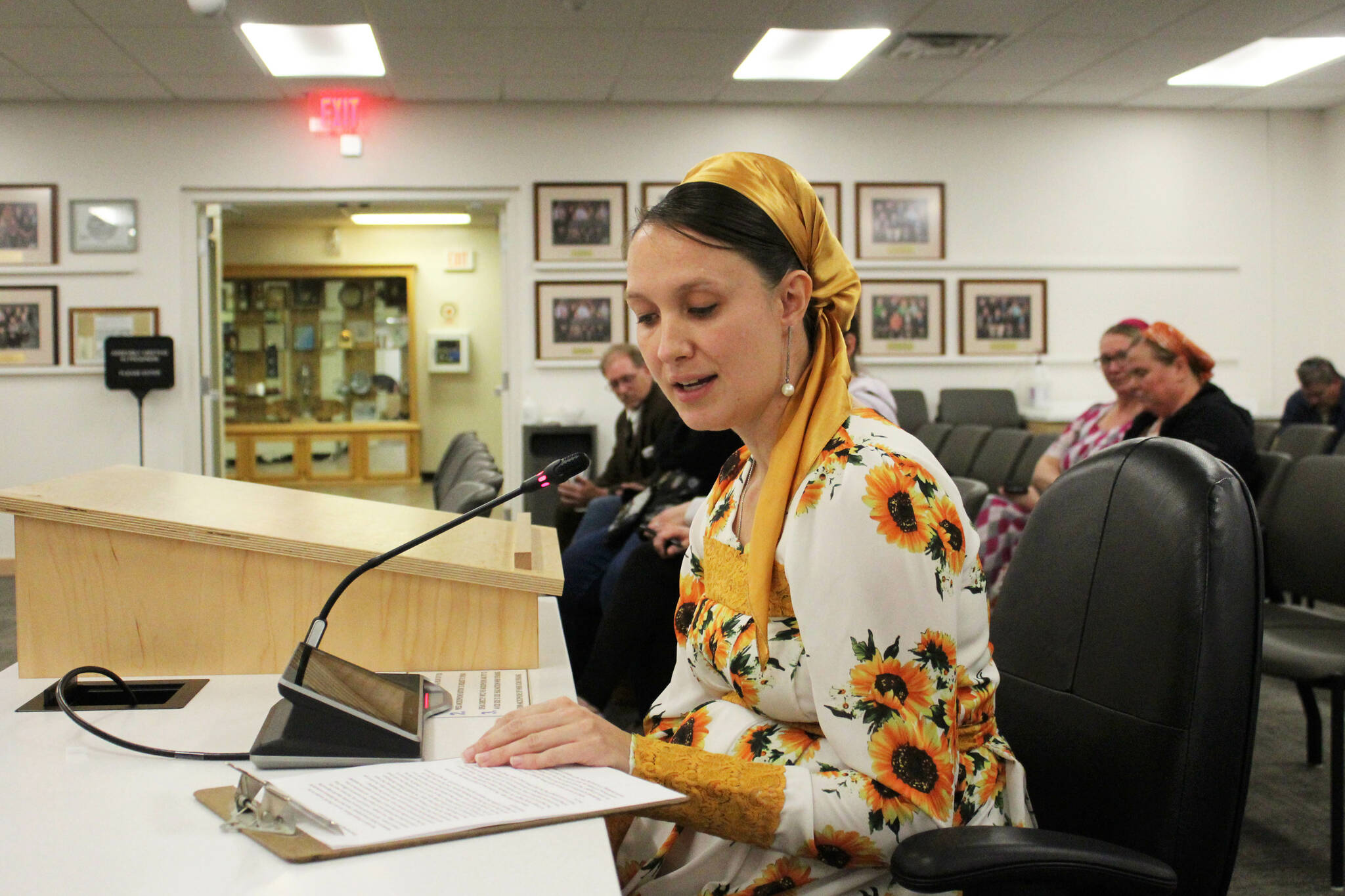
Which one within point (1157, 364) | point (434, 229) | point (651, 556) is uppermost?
point (434, 229)

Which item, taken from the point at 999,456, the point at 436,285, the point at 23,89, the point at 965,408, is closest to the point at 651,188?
the point at 965,408

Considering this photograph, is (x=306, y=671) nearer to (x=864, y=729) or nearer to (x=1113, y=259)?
(x=864, y=729)

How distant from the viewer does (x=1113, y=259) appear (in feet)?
22.3

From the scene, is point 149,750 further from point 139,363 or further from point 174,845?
point 139,363

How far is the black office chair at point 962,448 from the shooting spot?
5.32 metres

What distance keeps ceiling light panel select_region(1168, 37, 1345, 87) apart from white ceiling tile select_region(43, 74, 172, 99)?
5971 mm

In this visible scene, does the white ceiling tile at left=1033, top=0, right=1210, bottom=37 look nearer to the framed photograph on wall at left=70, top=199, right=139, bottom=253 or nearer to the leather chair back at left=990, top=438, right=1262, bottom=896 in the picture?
the leather chair back at left=990, top=438, right=1262, bottom=896

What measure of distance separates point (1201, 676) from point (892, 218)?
236 inches

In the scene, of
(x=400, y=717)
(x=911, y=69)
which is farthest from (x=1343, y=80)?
(x=400, y=717)

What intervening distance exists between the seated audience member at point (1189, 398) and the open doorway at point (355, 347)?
7813 millimetres

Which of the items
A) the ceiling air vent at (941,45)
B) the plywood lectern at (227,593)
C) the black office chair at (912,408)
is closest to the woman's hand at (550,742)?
the plywood lectern at (227,593)

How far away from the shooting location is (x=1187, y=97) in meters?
6.51

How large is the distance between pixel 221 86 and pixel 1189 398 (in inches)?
210

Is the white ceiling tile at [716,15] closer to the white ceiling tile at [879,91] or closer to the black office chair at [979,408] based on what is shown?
the white ceiling tile at [879,91]
